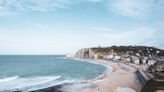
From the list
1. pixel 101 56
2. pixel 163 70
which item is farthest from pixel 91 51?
pixel 163 70

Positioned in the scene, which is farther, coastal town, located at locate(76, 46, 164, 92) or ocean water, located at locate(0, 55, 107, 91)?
ocean water, located at locate(0, 55, 107, 91)

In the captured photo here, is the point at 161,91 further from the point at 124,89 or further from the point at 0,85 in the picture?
the point at 0,85

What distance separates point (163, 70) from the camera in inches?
2087

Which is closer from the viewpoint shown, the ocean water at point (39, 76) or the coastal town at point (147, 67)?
the coastal town at point (147, 67)

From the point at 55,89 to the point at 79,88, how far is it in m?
3.42

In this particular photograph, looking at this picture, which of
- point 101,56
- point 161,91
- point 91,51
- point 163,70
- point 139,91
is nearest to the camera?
point 161,91

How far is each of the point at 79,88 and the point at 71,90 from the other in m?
2.07

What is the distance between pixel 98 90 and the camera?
3672cm

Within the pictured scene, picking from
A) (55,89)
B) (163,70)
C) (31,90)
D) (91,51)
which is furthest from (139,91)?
(91,51)

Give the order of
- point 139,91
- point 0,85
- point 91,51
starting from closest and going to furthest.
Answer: point 139,91 < point 0,85 < point 91,51

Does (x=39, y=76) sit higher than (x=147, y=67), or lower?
lower

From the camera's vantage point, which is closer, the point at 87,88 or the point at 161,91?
the point at 161,91

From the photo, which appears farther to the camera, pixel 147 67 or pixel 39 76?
pixel 147 67

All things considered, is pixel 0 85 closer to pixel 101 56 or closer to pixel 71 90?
pixel 71 90
